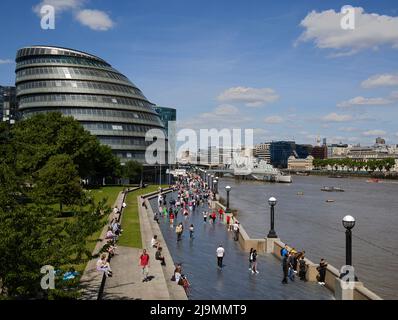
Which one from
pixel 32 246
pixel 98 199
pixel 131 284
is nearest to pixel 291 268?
pixel 131 284

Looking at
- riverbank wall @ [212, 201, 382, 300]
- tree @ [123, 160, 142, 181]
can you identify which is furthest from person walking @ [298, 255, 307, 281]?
tree @ [123, 160, 142, 181]

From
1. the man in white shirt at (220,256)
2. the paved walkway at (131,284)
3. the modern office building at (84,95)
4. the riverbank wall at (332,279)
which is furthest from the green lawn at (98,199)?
the modern office building at (84,95)

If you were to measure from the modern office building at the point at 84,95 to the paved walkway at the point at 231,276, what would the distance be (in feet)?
268

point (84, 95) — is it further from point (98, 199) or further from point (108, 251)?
point (108, 251)

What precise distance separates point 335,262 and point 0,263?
23.6 m

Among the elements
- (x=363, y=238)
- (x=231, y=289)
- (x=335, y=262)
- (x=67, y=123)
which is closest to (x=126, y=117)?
(x=67, y=123)

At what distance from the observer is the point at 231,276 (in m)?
23.4

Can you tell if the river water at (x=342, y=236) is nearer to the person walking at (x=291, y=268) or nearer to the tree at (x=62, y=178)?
the person walking at (x=291, y=268)

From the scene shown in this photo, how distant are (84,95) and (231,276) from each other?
3744 inches

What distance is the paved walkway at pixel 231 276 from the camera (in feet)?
66.6

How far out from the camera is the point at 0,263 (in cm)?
1177
